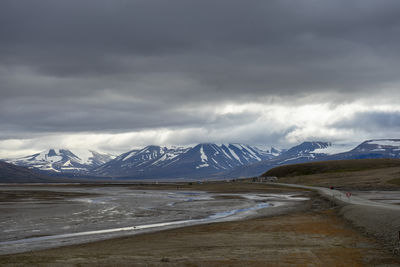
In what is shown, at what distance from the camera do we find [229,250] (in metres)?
26.6

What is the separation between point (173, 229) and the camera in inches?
1555

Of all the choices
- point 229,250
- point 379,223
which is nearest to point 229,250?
point 229,250

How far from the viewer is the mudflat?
23.0 meters

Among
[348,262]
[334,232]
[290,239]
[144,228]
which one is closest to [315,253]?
[348,262]

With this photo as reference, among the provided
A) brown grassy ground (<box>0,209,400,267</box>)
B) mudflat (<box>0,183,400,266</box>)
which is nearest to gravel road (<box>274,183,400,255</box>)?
mudflat (<box>0,183,400,266</box>)

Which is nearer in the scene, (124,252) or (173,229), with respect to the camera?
(124,252)

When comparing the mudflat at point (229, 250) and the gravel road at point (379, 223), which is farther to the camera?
the gravel road at point (379, 223)

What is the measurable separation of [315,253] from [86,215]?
36082mm

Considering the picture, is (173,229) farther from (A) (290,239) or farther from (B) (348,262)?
(B) (348,262)

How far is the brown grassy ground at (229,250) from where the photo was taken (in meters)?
23.0

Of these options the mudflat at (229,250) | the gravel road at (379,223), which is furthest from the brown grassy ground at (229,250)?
the gravel road at (379,223)

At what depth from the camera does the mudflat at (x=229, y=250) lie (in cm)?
2298

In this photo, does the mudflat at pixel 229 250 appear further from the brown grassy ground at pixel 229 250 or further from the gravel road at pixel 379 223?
the gravel road at pixel 379 223

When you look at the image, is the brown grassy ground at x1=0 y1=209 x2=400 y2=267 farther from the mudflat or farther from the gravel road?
the gravel road
